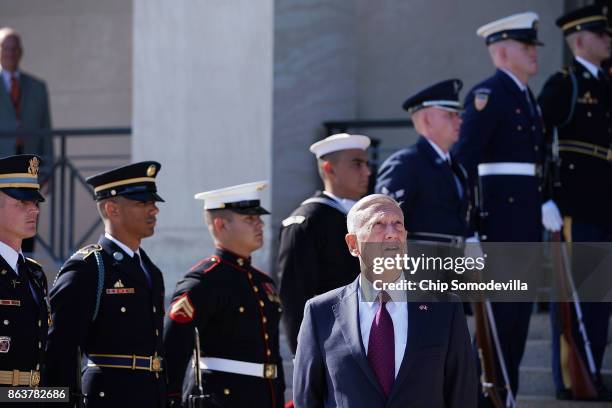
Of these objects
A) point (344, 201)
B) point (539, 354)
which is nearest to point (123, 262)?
point (344, 201)

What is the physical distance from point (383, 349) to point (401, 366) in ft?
0.32

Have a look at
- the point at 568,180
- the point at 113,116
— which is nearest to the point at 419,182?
the point at 568,180

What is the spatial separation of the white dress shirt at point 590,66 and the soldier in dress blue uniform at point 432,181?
1.35 metres

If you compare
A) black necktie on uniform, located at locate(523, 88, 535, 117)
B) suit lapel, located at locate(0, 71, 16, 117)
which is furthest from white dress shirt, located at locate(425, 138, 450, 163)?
suit lapel, located at locate(0, 71, 16, 117)

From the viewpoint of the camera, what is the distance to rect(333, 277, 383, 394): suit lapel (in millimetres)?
4965

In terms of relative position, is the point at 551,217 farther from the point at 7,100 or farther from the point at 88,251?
the point at 7,100

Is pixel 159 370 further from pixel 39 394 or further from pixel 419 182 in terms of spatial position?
pixel 419 182

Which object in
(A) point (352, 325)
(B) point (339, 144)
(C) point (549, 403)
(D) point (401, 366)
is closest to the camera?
(D) point (401, 366)

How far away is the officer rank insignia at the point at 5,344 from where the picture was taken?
19.1 feet

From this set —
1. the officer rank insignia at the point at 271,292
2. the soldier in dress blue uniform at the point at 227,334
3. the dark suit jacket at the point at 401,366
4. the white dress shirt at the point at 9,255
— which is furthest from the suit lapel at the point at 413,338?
the officer rank insignia at the point at 271,292

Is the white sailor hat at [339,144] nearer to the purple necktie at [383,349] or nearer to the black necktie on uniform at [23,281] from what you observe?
the black necktie on uniform at [23,281]

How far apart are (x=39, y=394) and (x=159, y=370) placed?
786 millimetres

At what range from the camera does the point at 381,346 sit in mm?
5016

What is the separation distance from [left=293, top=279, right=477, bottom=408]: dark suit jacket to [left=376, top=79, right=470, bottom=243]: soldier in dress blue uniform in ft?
8.19
